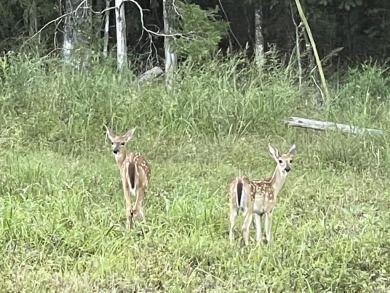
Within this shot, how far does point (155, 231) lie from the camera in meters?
5.94

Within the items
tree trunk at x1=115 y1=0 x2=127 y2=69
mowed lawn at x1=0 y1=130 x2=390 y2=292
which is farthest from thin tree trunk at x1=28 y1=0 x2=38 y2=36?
mowed lawn at x1=0 y1=130 x2=390 y2=292

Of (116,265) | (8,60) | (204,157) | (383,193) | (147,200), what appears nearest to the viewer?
(116,265)

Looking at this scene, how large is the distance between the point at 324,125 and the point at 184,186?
2800mm

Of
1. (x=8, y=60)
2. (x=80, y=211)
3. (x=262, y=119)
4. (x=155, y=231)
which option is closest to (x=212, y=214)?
(x=155, y=231)

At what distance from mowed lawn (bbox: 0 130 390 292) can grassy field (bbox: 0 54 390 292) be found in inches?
0.5

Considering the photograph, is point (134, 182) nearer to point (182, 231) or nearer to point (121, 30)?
point (182, 231)

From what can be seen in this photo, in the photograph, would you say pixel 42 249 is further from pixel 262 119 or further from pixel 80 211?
pixel 262 119

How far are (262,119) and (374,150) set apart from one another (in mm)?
1604

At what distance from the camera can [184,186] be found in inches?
281

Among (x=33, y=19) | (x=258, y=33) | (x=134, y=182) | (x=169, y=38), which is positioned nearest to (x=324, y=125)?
(x=169, y=38)

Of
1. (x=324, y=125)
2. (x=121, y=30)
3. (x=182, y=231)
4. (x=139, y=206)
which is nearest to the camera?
(x=182, y=231)

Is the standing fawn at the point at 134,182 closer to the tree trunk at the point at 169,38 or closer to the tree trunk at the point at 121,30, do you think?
the tree trunk at the point at 121,30

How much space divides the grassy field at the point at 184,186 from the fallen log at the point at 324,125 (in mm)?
121

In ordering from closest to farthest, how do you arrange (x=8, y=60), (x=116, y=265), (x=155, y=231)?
(x=116, y=265)
(x=155, y=231)
(x=8, y=60)
